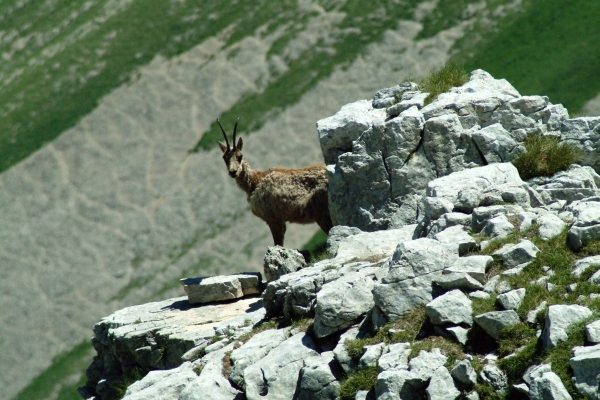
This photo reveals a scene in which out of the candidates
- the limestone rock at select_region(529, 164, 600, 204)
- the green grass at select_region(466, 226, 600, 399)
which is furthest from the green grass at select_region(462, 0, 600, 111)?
the green grass at select_region(466, 226, 600, 399)

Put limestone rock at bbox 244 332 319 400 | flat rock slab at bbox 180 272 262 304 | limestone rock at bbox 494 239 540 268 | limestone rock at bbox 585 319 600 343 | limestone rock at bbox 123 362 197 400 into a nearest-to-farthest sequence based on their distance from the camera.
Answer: limestone rock at bbox 585 319 600 343 → limestone rock at bbox 494 239 540 268 → limestone rock at bbox 244 332 319 400 → limestone rock at bbox 123 362 197 400 → flat rock slab at bbox 180 272 262 304

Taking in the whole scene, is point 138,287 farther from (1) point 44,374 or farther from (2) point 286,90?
(2) point 286,90

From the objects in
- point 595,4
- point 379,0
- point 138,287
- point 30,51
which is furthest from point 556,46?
point 30,51

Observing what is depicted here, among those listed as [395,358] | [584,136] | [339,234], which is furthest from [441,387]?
[584,136]

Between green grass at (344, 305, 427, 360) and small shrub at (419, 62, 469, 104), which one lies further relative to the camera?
small shrub at (419, 62, 469, 104)

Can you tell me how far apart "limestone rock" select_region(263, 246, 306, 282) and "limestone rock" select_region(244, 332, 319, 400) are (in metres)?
4.82

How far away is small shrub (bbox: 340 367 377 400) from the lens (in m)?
11.1

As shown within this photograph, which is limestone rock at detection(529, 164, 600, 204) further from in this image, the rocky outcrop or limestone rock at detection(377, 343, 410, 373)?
limestone rock at detection(377, 343, 410, 373)

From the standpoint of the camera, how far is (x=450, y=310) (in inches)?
444

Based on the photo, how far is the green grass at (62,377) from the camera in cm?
5434

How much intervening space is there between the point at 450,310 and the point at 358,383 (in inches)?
70.1

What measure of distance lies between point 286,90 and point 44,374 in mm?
36743

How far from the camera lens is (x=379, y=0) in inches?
3155

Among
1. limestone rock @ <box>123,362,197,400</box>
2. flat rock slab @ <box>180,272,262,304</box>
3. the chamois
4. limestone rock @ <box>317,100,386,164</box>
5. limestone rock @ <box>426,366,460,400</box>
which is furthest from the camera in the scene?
the chamois
